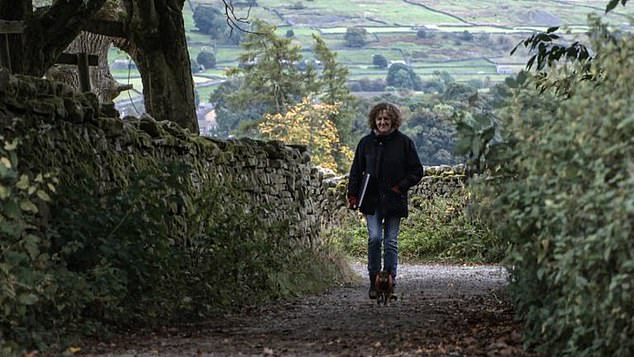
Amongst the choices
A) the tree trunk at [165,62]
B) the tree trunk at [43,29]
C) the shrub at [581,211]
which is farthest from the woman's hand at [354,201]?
the tree trunk at [165,62]

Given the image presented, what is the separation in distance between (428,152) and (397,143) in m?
33.0

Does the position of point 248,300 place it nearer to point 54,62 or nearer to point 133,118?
point 133,118

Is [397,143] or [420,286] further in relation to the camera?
[420,286]

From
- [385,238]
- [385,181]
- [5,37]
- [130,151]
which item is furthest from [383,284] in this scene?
[5,37]

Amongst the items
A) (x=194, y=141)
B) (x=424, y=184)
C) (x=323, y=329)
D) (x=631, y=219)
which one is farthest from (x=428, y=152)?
(x=631, y=219)

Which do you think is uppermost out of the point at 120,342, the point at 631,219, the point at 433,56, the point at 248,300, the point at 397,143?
the point at 631,219

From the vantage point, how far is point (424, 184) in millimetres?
25953

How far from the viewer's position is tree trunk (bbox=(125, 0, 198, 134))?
1484 cm

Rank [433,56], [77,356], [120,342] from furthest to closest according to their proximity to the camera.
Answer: [433,56]
[120,342]
[77,356]

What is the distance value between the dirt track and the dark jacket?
0.88 metres

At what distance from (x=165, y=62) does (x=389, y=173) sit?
5.07 meters

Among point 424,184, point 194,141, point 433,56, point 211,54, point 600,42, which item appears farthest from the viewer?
point 433,56

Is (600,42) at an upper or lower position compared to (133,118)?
upper

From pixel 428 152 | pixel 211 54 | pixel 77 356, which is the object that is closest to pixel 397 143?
pixel 77 356
